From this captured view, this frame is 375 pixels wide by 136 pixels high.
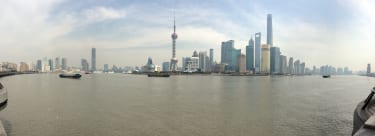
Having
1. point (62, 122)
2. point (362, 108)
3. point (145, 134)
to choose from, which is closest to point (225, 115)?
point (145, 134)

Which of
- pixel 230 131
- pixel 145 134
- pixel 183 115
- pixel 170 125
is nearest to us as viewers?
pixel 145 134

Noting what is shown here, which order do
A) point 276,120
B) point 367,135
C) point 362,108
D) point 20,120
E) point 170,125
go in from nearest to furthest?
point 367,135 → point 362,108 → point 170,125 → point 20,120 → point 276,120

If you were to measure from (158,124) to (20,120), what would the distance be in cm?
1599

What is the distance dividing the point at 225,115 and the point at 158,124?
34.3 feet

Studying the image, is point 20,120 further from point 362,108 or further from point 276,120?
point 362,108

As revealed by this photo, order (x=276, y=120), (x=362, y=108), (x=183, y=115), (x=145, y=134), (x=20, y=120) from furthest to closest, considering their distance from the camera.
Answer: (x=183, y=115)
(x=276, y=120)
(x=20, y=120)
(x=145, y=134)
(x=362, y=108)

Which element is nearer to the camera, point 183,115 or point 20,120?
point 20,120

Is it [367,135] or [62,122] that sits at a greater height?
[367,135]

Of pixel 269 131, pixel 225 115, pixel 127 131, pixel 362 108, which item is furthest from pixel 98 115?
pixel 362 108

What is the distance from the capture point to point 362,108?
66.4 ft

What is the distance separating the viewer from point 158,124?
89.1 feet

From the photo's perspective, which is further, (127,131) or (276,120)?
(276,120)

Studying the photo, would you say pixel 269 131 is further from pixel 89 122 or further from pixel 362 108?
pixel 89 122

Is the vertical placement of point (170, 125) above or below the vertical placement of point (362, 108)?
below
